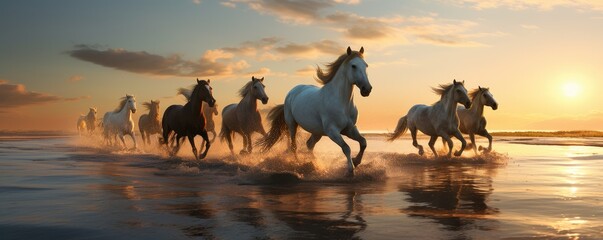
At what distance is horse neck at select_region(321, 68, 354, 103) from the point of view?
998 cm

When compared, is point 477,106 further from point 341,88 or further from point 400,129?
point 341,88

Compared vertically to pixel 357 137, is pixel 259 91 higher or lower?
higher

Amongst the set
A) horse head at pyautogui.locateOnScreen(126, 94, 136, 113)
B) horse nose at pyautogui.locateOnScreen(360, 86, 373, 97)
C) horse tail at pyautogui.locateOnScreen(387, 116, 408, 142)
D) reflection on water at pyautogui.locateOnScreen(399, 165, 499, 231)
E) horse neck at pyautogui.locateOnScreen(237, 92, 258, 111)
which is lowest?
reflection on water at pyautogui.locateOnScreen(399, 165, 499, 231)

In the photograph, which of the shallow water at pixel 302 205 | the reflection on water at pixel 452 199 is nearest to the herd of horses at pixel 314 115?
the shallow water at pixel 302 205

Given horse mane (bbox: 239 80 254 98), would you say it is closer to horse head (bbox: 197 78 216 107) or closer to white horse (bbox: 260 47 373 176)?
horse head (bbox: 197 78 216 107)

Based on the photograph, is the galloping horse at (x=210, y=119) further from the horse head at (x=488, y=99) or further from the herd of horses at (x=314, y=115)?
the horse head at (x=488, y=99)

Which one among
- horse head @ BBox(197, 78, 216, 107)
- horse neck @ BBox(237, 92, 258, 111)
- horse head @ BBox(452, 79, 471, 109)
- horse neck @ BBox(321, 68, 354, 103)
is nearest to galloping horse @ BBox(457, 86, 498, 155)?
horse head @ BBox(452, 79, 471, 109)

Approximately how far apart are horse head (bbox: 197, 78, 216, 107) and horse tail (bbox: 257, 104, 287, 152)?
201cm

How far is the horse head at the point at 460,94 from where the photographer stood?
15.9 meters

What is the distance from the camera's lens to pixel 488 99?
1802cm

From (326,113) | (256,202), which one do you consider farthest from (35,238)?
(326,113)

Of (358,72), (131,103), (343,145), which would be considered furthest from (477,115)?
(131,103)

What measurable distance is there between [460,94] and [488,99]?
251 centimetres

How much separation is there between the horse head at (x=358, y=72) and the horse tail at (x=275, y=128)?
3.83 m
